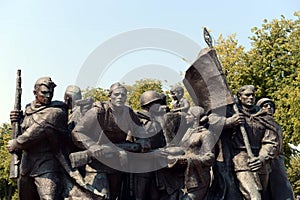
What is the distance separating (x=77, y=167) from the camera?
7832 millimetres

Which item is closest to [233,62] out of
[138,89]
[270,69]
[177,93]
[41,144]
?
[270,69]

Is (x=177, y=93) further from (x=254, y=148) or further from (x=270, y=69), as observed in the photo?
(x=270, y=69)

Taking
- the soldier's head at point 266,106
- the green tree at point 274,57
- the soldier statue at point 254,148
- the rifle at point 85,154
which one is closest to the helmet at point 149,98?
the rifle at point 85,154

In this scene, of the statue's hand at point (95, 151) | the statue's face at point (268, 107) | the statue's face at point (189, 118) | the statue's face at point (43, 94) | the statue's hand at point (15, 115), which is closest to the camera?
the statue's hand at point (95, 151)

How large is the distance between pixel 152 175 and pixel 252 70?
18.1 metres

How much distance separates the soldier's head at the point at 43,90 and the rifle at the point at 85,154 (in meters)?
1.00

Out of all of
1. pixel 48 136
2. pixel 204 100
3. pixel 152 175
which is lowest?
pixel 152 175

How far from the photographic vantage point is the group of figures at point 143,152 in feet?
25.6

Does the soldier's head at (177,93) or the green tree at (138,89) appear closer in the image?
the soldier's head at (177,93)

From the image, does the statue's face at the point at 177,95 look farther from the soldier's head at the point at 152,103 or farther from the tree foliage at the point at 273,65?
the tree foliage at the point at 273,65

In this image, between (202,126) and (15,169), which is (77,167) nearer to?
(15,169)

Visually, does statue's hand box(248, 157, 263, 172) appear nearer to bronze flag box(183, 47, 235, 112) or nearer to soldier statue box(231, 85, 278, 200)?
soldier statue box(231, 85, 278, 200)

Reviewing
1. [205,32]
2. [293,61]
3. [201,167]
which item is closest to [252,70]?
[293,61]

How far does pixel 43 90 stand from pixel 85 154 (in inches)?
50.3
